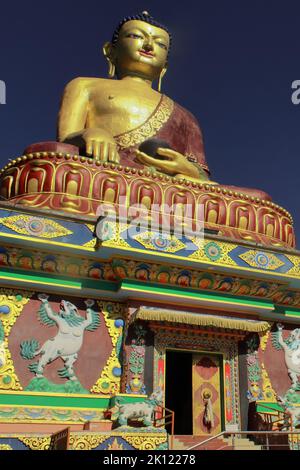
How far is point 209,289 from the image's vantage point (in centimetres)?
862

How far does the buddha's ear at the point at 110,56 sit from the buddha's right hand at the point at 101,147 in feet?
16.9

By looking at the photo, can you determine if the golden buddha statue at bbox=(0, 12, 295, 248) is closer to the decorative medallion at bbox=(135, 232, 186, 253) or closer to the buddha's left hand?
the buddha's left hand

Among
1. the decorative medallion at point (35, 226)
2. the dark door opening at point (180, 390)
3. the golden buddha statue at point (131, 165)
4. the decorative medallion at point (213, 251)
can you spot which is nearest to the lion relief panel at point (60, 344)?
the decorative medallion at point (35, 226)

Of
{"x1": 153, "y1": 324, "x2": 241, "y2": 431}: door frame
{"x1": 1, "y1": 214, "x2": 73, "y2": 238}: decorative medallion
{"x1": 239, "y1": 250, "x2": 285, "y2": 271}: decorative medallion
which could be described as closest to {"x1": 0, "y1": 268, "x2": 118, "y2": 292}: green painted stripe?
{"x1": 1, "y1": 214, "x2": 73, "y2": 238}: decorative medallion

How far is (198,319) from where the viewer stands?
8258 millimetres

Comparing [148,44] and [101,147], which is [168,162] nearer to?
[101,147]

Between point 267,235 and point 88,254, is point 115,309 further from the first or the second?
point 267,235

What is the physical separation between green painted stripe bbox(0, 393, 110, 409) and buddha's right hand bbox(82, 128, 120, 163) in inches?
171

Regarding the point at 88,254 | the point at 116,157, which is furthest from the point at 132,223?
the point at 116,157

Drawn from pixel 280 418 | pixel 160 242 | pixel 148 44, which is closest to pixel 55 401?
pixel 160 242

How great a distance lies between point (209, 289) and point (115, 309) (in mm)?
1565

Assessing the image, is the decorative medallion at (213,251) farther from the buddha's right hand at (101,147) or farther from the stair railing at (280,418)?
the buddha's right hand at (101,147)

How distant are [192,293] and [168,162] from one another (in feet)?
11.4

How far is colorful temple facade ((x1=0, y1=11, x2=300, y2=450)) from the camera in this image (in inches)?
302
